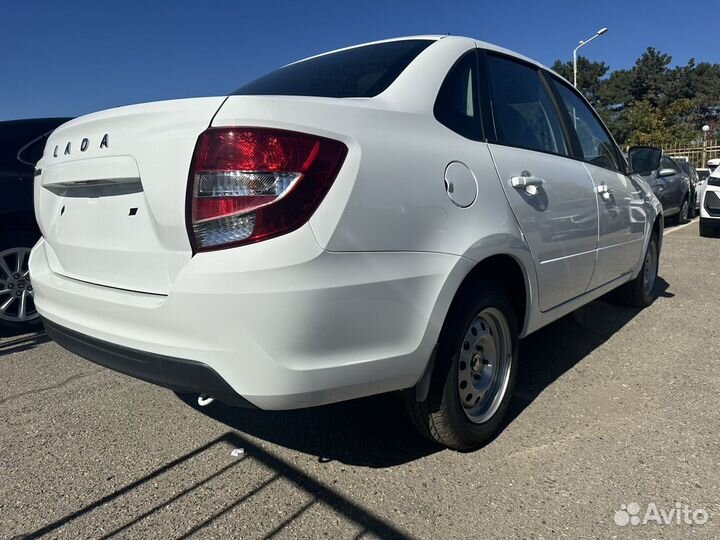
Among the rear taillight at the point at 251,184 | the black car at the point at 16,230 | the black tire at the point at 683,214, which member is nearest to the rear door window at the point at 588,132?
the rear taillight at the point at 251,184

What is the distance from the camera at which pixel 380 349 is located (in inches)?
72.3

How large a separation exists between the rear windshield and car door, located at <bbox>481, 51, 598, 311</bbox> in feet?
1.58

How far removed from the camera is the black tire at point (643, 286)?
4594 millimetres

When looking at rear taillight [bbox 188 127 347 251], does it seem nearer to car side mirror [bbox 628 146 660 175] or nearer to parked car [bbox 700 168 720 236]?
car side mirror [bbox 628 146 660 175]

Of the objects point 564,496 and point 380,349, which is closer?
point 380,349

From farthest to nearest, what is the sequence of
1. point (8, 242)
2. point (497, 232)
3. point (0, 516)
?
point (8, 242) → point (497, 232) → point (0, 516)

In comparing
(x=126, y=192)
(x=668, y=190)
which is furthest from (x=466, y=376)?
(x=668, y=190)

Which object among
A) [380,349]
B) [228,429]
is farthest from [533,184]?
[228,429]

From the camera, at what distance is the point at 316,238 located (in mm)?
1634

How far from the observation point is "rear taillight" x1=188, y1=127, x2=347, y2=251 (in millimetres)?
1624

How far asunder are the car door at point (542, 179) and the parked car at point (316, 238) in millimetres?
22

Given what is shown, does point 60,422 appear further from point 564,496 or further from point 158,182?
point 564,496

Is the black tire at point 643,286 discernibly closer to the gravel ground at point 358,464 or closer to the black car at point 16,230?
the gravel ground at point 358,464

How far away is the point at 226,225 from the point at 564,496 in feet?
5.20
